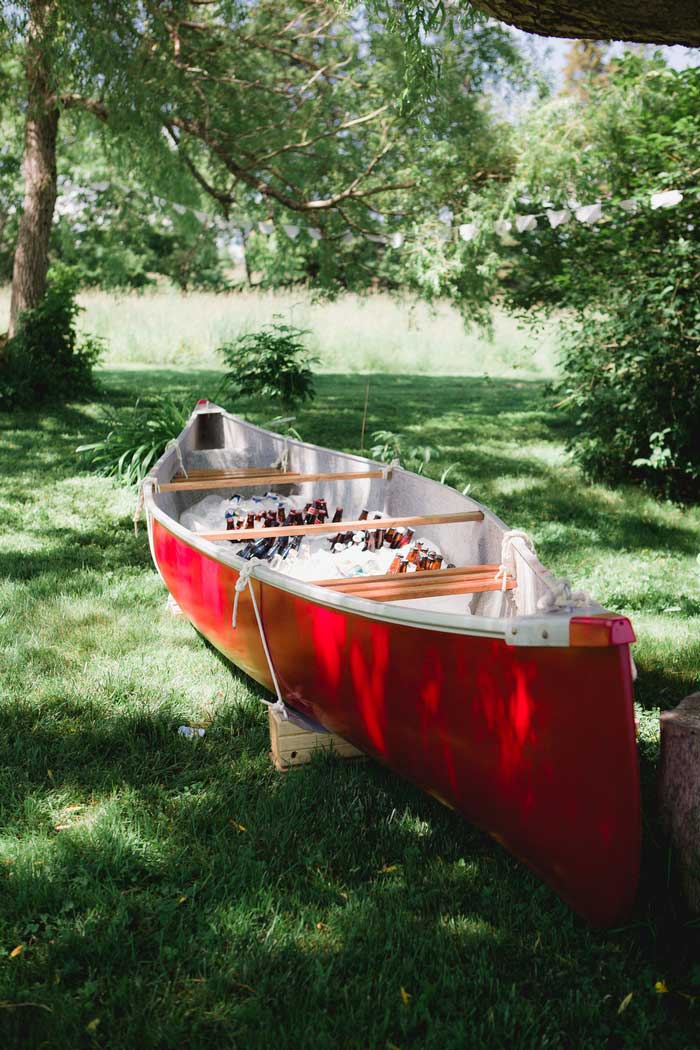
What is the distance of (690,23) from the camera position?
250 centimetres

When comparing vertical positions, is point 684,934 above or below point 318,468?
below

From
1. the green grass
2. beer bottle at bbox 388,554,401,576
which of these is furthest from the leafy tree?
beer bottle at bbox 388,554,401,576

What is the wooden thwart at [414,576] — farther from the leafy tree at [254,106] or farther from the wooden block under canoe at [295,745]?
the leafy tree at [254,106]

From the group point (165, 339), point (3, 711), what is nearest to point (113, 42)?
point (3, 711)

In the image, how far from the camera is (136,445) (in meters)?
7.77

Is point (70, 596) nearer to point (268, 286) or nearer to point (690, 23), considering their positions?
point (690, 23)

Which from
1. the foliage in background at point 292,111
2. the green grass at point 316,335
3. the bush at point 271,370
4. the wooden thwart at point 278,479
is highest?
the foliage in background at point 292,111

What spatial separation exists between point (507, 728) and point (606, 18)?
2.08 metres

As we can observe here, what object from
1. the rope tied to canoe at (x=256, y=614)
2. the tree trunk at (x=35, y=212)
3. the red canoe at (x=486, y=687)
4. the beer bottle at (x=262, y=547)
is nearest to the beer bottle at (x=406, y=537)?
the beer bottle at (x=262, y=547)

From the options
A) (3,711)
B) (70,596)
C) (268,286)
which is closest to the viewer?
(3,711)

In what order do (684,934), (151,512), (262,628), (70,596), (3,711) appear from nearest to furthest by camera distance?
(684,934) < (262,628) < (3,711) < (151,512) < (70,596)

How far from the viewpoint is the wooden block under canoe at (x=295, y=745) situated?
Answer: 319 centimetres

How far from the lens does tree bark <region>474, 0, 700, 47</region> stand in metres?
2.46

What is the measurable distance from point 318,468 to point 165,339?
12128 millimetres
